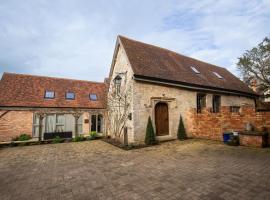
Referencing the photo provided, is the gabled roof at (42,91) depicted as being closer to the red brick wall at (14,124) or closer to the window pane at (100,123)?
the red brick wall at (14,124)

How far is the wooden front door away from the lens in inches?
407

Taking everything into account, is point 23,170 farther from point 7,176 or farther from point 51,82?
point 51,82

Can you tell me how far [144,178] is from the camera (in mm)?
4477

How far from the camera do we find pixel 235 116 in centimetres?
903

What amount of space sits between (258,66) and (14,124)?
92.2 feet

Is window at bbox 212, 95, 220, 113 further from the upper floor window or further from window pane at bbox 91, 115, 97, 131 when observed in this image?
the upper floor window

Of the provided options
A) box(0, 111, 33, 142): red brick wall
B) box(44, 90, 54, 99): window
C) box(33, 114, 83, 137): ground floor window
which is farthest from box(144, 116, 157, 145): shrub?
box(0, 111, 33, 142): red brick wall

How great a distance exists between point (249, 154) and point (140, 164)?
179 inches

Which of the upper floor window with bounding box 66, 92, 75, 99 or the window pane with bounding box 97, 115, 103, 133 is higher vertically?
the upper floor window with bounding box 66, 92, 75, 99

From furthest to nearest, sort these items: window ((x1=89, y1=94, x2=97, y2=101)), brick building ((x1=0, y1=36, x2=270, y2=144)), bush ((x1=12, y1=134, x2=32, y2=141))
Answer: window ((x1=89, y1=94, x2=97, y2=101)), bush ((x1=12, y1=134, x2=32, y2=141)), brick building ((x1=0, y1=36, x2=270, y2=144))

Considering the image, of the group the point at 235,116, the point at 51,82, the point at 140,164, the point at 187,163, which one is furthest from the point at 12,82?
the point at 235,116

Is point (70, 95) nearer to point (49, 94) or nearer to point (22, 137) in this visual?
point (49, 94)

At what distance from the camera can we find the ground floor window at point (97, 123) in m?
16.0

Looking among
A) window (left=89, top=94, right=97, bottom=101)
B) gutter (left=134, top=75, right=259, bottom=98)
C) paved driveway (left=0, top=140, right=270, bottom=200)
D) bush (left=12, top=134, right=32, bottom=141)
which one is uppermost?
gutter (left=134, top=75, right=259, bottom=98)
